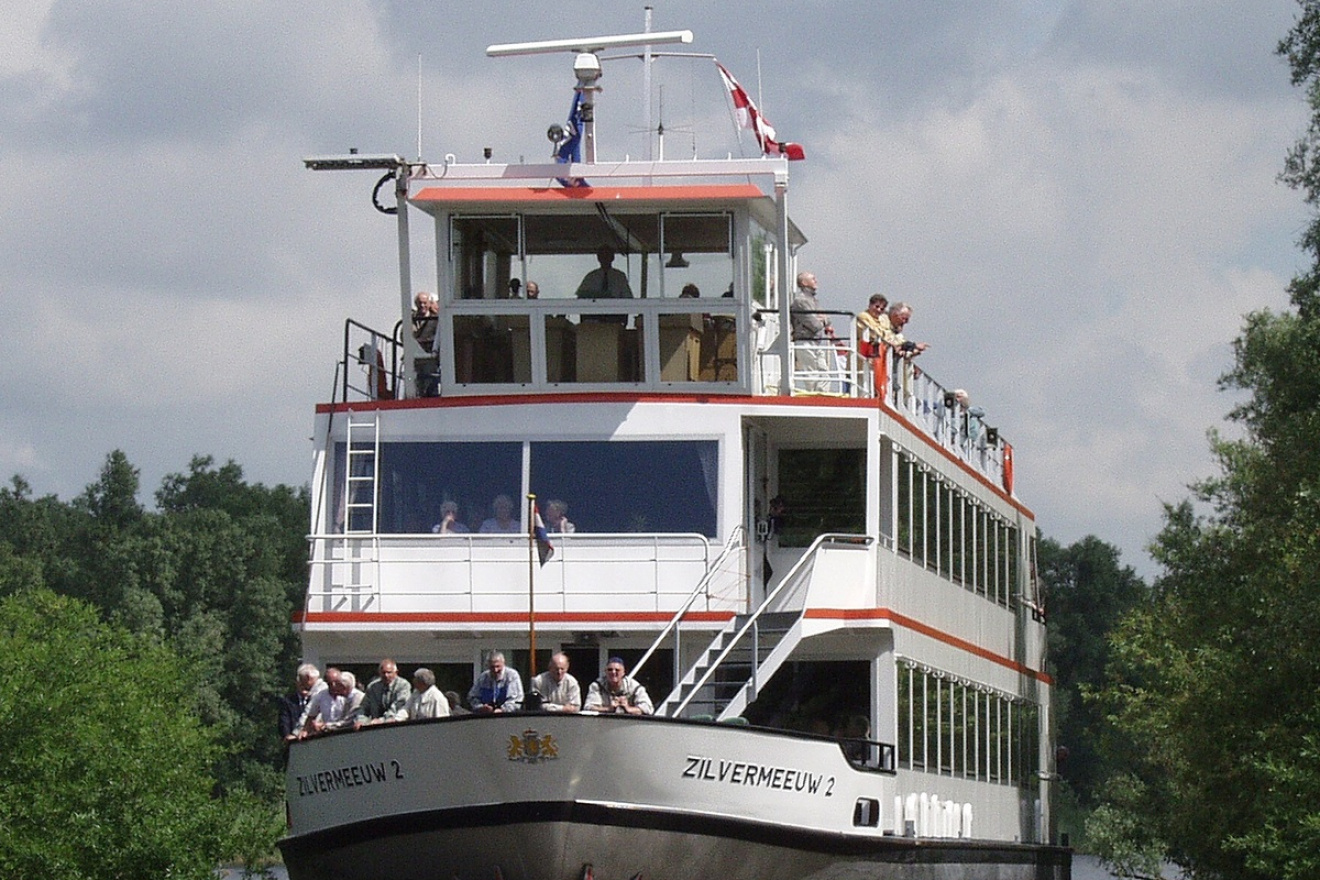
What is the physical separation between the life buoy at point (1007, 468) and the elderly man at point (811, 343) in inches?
322

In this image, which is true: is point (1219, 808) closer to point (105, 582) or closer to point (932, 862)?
point (932, 862)

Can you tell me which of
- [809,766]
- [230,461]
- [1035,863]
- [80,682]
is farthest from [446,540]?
[230,461]

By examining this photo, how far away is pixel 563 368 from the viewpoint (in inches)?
966

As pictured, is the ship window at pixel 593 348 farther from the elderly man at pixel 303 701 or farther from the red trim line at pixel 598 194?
the elderly man at pixel 303 701

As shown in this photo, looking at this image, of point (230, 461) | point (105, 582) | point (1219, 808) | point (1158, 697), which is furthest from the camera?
point (230, 461)

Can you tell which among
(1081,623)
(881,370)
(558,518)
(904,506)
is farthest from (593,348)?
(1081,623)

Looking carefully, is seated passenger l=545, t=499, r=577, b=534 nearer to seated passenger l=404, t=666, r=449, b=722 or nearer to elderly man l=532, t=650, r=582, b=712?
seated passenger l=404, t=666, r=449, b=722

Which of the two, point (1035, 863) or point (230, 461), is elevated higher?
point (230, 461)

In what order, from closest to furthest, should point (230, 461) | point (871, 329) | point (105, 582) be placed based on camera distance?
point (871, 329), point (105, 582), point (230, 461)

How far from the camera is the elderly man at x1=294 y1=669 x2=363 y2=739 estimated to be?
2134cm

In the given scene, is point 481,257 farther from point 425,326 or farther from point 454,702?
point 454,702

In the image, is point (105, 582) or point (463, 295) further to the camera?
point (105, 582)

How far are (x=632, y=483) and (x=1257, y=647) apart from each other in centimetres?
657

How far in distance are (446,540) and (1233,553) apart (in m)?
10.5
